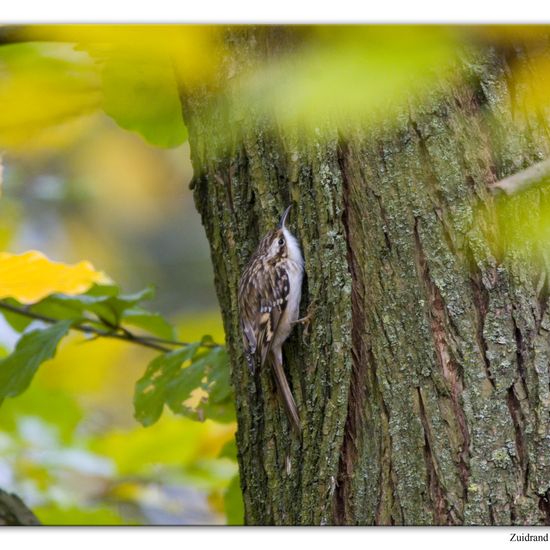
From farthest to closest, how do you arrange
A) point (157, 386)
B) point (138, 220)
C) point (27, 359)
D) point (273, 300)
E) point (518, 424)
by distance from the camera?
point (138, 220) < point (157, 386) < point (27, 359) < point (273, 300) < point (518, 424)

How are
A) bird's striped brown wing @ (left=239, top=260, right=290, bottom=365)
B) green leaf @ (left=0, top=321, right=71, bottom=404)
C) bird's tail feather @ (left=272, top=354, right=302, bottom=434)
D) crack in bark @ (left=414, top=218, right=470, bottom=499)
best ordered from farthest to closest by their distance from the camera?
green leaf @ (left=0, top=321, right=71, bottom=404), bird's striped brown wing @ (left=239, top=260, right=290, bottom=365), bird's tail feather @ (left=272, top=354, right=302, bottom=434), crack in bark @ (left=414, top=218, right=470, bottom=499)

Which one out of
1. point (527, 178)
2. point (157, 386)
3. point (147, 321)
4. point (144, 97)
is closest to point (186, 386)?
point (157, 386)

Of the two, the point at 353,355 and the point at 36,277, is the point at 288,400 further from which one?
the point at 36,277

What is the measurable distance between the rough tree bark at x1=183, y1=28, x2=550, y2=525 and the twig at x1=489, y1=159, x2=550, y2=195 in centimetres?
3

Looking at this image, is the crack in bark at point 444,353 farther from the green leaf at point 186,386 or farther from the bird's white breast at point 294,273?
the green leaf at point 186,386

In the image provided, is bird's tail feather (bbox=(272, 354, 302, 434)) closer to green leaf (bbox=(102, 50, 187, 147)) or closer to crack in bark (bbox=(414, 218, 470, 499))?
crack in bark (bbox=(414, 218, 470, 499))

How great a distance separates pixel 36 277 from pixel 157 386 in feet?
1.61

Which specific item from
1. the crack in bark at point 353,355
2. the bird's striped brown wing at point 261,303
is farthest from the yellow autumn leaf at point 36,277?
the crack in bark at point 353,355

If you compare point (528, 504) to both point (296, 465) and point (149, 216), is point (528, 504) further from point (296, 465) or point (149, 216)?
point (149, 216)

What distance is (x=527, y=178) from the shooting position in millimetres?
1631

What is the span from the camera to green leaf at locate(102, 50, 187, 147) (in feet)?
7.13

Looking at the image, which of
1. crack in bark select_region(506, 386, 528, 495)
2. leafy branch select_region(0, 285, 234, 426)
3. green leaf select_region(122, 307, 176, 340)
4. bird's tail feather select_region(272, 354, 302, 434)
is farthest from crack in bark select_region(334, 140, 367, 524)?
green leaf select_region(122, 307, 176, 340)
